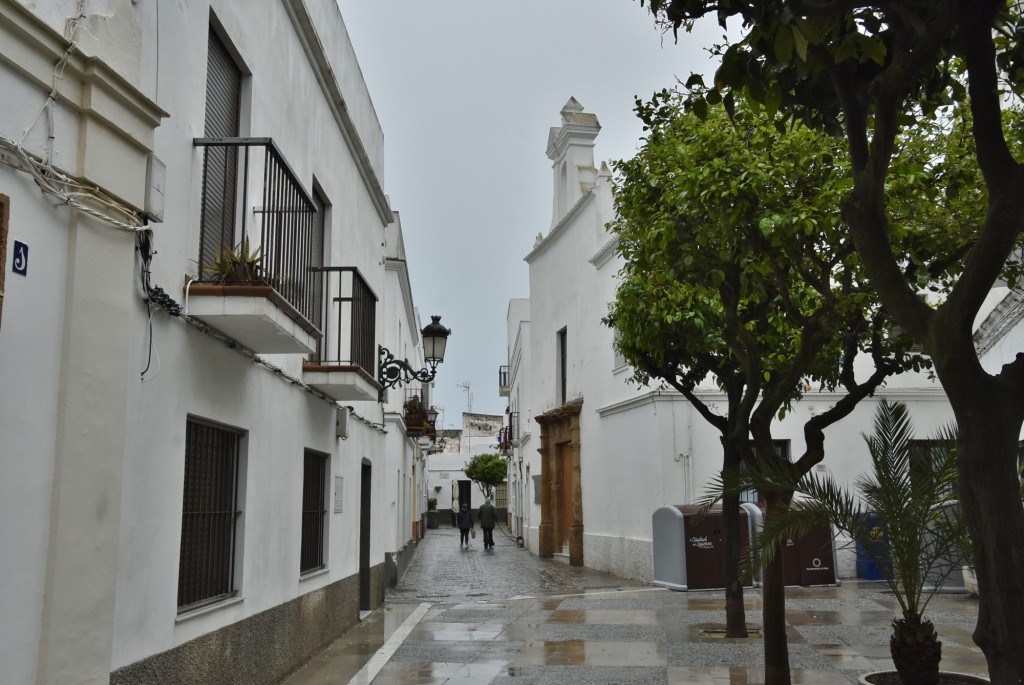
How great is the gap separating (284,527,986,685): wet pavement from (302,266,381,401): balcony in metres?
2.67

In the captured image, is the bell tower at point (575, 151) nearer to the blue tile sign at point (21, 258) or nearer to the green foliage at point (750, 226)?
the green foliage at point (750, 226)

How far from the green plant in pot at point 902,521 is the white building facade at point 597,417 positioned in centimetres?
861

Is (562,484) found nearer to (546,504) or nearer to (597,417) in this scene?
(546,504)

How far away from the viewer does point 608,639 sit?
36.0 feet

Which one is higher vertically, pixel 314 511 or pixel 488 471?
pixel 488 471

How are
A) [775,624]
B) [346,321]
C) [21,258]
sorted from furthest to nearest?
[346,321] → [775,624] → [21,258]

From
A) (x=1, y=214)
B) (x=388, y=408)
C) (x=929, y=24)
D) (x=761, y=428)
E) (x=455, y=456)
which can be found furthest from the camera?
(x=455, y=456)

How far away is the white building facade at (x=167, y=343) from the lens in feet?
14.4

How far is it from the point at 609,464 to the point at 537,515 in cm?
896

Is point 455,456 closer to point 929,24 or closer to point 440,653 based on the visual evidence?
point 440,653

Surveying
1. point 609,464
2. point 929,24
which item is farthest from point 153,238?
point 609,464

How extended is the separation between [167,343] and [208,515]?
1.64 meters

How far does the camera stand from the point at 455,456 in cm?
5875

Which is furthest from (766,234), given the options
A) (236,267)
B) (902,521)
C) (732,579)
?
(732,579)
